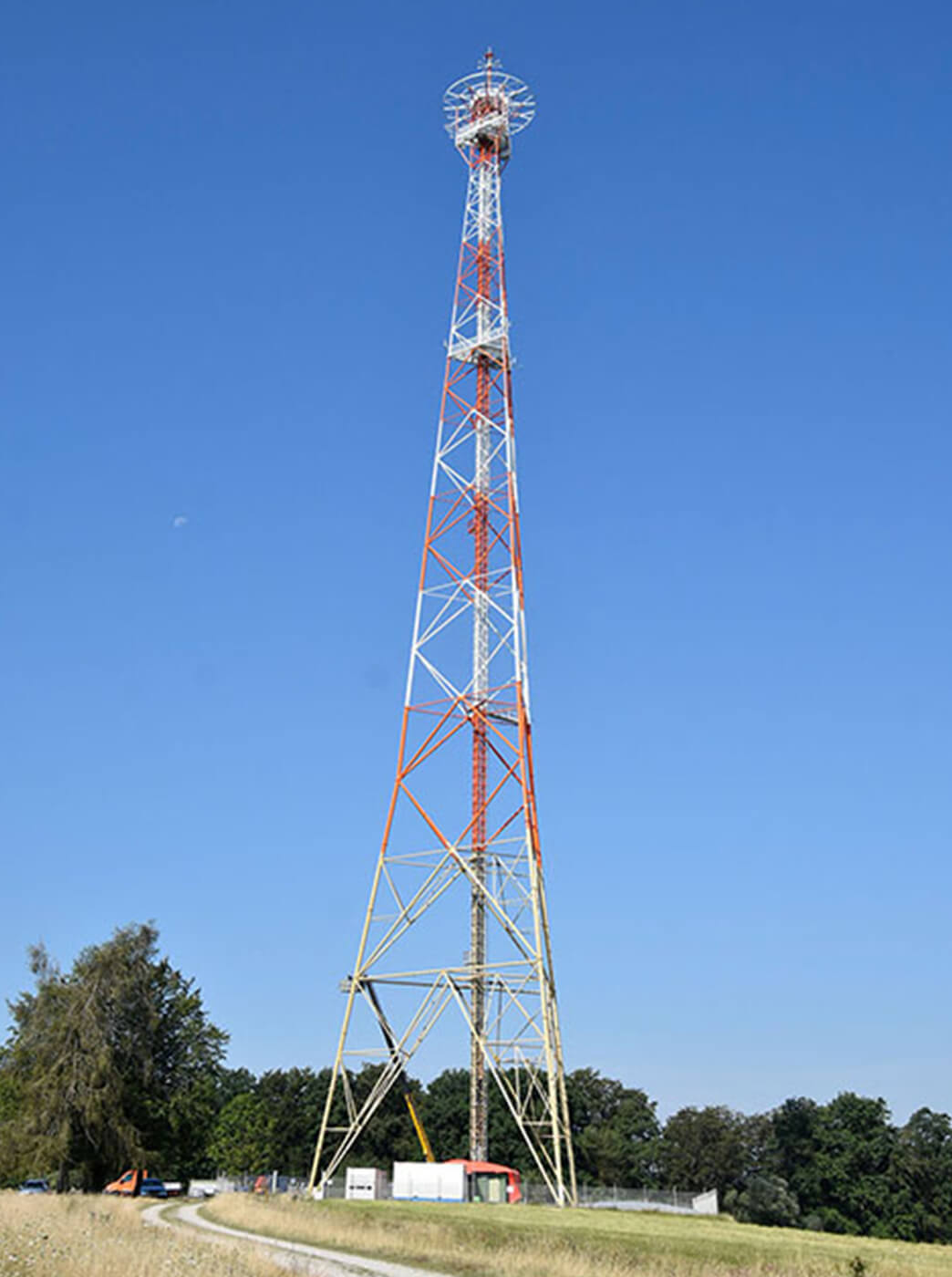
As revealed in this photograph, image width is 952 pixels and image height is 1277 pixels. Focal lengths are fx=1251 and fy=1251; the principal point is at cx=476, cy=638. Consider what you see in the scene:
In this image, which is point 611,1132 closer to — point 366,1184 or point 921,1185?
point 921,1185

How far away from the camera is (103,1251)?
1875 centimetres

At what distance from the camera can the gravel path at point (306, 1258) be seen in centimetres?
2120

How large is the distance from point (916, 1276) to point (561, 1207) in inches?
833

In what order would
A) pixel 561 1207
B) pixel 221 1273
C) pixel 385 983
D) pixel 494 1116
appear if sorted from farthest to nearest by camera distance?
pixel 494 1116 < pixel 385 983 < pixel 561 1207 < pixel 221 1273

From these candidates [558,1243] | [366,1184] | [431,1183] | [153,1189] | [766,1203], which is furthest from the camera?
[766,1203]

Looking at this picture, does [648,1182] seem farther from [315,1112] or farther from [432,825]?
[432,825]

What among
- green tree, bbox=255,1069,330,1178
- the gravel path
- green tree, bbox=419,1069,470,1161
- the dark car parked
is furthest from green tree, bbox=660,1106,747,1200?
the gravel path

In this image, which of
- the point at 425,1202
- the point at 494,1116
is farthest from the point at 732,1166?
the point at 425,1202

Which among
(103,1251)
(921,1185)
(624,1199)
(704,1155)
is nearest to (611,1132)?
(704,1155)

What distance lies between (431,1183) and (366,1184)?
384 centimetres

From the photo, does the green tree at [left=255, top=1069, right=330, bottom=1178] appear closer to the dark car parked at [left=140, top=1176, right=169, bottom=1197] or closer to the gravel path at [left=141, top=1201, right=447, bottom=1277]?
the dark car parked at [left=140, top=1176, right=169, bottom=1197]

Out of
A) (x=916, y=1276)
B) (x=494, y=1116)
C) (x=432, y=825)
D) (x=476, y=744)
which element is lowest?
(x=916, y=1276)

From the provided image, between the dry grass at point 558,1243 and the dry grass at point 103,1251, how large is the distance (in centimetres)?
419

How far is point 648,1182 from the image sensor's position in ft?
347
